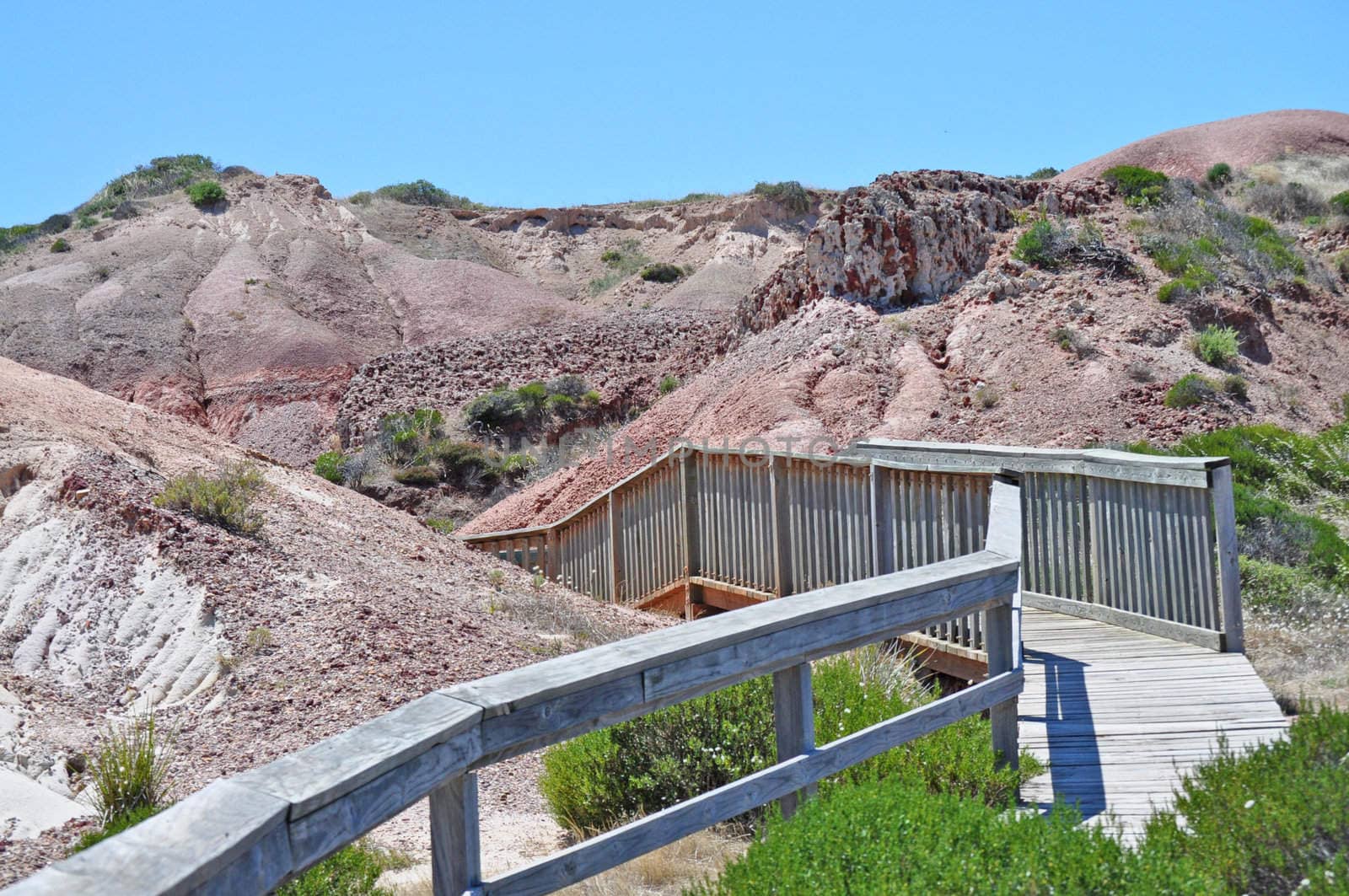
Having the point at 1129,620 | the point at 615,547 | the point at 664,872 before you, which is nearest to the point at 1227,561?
the point at 1129,620

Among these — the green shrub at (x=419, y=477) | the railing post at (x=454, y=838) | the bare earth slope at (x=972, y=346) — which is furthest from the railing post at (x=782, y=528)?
the green shrub at (x=419, y=477)

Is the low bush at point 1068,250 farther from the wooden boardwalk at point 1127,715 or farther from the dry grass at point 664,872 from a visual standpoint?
the dry grass at point 664,872

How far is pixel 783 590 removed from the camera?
36.6 ft

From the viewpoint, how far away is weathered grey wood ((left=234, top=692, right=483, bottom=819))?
219 cm

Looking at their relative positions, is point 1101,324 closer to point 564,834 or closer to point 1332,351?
point 1332,351

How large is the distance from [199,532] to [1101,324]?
581 inches

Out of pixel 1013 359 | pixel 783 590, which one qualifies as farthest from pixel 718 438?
pixel 783 590

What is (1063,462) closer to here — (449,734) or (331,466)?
(449,734)

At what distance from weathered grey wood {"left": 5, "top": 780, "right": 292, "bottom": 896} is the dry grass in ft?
5.99

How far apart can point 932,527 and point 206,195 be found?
52.9 meters

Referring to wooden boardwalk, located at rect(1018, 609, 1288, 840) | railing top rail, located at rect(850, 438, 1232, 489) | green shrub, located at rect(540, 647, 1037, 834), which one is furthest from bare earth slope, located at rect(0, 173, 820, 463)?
green shrub, located at rect(540, 647, 1037, 834)

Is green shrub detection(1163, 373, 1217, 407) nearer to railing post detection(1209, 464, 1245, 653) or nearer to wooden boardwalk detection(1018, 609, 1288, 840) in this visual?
wooden boardwalk detection(1018, 609, 1288, 840)

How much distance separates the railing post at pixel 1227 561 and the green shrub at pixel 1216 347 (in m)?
12.6

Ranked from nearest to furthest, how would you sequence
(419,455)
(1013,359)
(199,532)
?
1. (199,532)
2. (1013,359)
3. (419,455)
